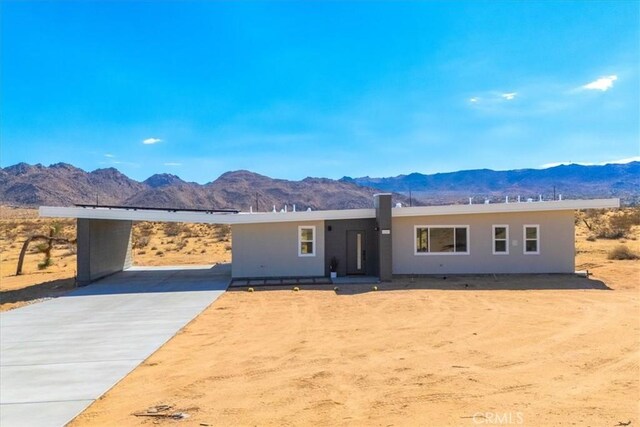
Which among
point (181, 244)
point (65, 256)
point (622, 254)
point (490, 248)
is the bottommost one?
point (65, 256)

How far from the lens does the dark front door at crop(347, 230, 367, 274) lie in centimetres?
1967

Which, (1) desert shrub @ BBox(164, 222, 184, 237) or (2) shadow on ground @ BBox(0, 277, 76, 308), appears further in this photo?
(1) desert shrub @ BBox(164, 222, 184, 237)

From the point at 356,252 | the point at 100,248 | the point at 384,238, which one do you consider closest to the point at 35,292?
the point at 100,248

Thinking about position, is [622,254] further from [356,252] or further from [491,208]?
[356,252]

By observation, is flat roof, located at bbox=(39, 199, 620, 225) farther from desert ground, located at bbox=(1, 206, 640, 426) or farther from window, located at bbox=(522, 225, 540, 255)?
desert ground, located at bbox=(1, 206, 640, 426)

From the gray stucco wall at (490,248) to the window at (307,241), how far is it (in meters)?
3.08

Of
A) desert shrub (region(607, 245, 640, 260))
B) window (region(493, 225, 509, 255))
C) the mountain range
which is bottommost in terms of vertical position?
desert shrub (region(607, 245, 640, 260))

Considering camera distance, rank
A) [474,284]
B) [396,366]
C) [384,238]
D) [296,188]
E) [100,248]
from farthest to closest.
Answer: [296,188] < [100,248] < [384,238] < [474,284] < [396,366]

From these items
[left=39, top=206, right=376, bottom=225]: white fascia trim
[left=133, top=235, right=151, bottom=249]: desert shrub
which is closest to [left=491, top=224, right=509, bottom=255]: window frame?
[left=39, top=206, right=376, bottom=225]: white fascia trim

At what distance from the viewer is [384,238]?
59.7 ft

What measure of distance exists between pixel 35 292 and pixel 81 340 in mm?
8911

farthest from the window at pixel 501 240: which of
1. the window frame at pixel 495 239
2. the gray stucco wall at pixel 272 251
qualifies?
the gray stucco wall at pixel 272 251

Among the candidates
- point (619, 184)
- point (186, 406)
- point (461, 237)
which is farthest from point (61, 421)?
point (619, 184)

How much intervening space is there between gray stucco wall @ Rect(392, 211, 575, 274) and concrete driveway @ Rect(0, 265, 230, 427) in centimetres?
687
